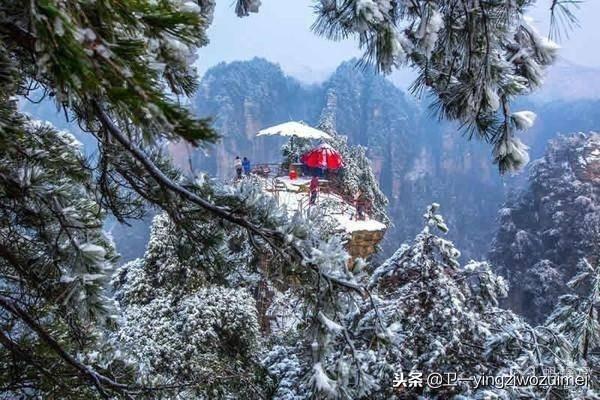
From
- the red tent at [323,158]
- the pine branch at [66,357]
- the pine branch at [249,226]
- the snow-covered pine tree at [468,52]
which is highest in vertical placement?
the red tent at [323,158]

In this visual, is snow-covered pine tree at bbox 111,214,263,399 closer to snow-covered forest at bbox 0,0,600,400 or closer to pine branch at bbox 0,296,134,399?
snow-covered forest at bbox 0,0,600,400

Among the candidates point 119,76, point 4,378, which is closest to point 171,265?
point 4,378

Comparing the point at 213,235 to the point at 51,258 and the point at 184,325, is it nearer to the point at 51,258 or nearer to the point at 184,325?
the point at 51,258

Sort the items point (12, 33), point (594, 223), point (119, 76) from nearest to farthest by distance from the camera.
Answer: point (119, 76)
point (12, 33)
point (594, 223)

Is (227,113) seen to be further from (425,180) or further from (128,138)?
(128,138)

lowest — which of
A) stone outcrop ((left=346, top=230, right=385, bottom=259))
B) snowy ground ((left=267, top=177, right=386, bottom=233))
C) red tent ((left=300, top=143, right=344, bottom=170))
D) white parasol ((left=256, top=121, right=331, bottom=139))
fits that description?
stone outcrop ((left=346, top=230, right=385, bottom=259))

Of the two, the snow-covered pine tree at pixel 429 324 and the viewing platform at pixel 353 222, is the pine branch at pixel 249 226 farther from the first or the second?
the viewing platform at pixel 353 222

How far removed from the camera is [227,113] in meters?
22.8

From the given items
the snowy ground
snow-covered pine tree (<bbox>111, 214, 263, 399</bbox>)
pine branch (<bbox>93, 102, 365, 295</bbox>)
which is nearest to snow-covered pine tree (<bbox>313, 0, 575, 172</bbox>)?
pine branch (<bbox>93, 102, 365, 295</bbox>)

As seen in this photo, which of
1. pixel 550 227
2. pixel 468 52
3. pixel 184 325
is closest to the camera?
pixel 468 52

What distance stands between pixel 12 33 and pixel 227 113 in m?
22.8

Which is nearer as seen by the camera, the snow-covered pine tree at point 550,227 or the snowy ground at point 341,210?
the snowy ground at point 341,210

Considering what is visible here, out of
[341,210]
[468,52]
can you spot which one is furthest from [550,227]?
[468,52]

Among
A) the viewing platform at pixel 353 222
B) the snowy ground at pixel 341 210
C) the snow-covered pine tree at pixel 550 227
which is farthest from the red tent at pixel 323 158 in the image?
the snow-covered pine tree at pixel 550 227
